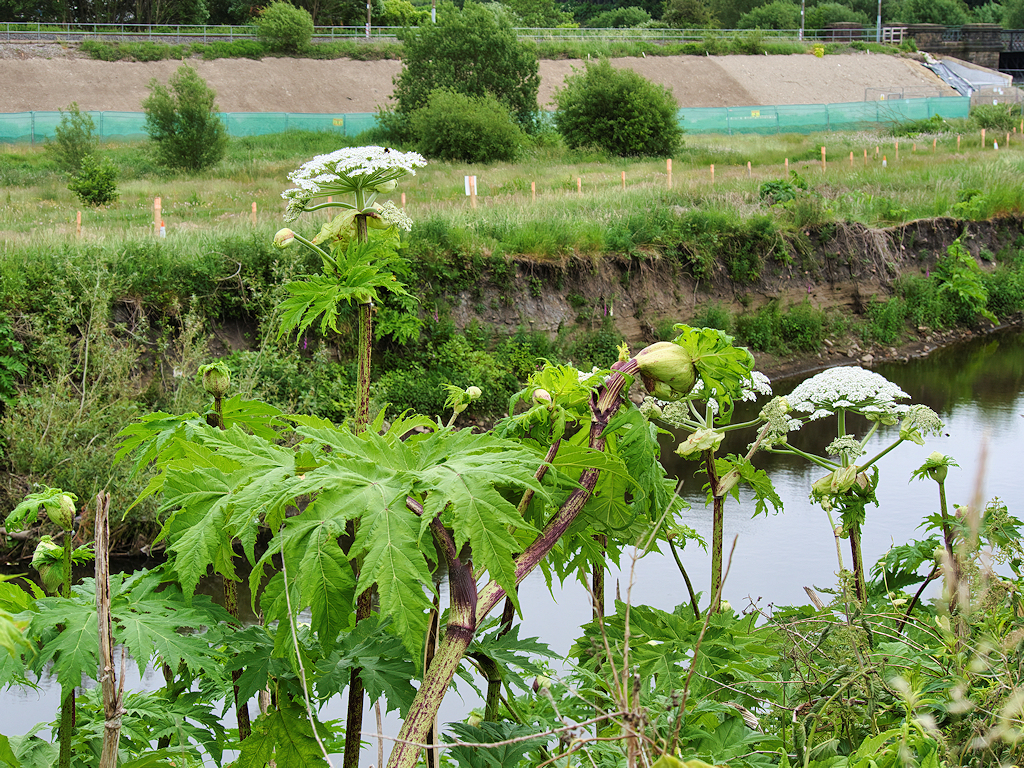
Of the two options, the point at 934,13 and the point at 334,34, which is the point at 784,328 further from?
the point at 934,13

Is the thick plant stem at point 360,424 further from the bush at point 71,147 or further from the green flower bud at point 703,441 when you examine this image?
the bush at point 71,147

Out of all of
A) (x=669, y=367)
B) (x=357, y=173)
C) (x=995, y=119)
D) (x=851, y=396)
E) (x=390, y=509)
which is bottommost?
(x=851, y=396)

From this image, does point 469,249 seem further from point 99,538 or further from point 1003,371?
point 99,538

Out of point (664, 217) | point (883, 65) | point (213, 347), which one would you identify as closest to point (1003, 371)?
point (664, 217)

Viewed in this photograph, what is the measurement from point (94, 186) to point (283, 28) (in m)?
31.8

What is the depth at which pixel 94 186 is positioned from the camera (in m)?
18.7

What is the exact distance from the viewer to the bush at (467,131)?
28.8 m

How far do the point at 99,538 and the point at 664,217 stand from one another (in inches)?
542

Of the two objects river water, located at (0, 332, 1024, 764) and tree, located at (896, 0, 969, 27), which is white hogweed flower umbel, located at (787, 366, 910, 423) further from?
tree, located at (896, 0, 969, 27)

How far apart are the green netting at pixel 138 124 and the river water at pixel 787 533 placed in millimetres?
28365

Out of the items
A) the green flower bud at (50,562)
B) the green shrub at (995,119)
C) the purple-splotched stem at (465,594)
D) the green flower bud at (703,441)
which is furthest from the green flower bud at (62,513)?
the green shrub at (995,119)

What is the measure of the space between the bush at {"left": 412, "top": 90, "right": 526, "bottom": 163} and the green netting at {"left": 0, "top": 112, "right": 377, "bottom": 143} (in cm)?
654

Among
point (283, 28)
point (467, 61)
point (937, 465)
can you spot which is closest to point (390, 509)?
point (937, 465)

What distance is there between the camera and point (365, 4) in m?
58.7
